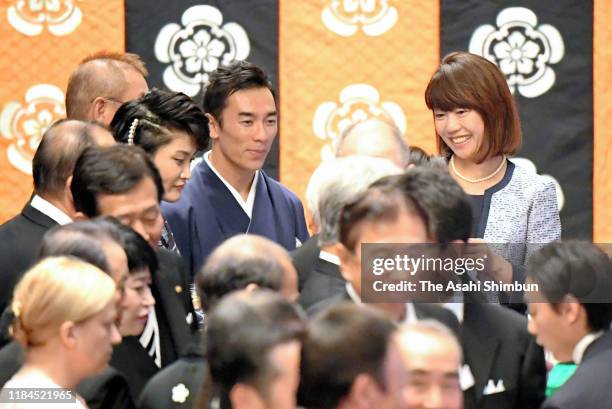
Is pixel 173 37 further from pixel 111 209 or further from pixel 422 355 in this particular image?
pixel 422 355

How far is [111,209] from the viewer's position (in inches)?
128

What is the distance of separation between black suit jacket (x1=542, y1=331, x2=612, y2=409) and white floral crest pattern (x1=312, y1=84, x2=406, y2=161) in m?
2.44

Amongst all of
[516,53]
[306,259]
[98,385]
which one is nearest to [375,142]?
[306,259]

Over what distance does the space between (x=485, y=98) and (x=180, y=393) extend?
169cm

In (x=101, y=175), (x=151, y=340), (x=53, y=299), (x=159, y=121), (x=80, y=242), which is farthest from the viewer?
(x=159, y=121)

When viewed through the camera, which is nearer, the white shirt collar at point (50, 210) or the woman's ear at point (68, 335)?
the woman's ear at point (68, 335)

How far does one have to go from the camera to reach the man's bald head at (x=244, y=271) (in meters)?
2.69

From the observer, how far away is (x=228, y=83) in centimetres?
428

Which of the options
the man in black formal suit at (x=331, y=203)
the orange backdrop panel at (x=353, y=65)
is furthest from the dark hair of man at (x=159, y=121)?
the orange backdrop panel at (x=353, y=65)

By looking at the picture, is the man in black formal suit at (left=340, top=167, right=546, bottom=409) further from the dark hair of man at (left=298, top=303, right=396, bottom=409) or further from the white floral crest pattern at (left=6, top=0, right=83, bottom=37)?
the white floral crest pattern at (left=6, top=0, right=83, bottom=37)

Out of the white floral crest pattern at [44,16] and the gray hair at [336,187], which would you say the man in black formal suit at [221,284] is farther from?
the white floral crest pattern at [44,16]

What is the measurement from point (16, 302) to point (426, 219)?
0.90m

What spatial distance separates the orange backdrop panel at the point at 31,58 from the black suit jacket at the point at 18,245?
1788 millimetres

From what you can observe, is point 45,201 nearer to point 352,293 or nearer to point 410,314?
point 352,293
